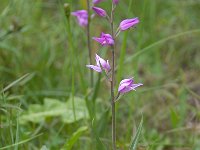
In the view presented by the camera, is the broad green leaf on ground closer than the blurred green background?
No

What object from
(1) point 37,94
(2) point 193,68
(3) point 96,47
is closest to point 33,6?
(3) point 96,47

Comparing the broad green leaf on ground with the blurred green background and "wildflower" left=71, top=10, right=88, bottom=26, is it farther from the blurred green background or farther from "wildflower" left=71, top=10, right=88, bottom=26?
"wildflower" left=71, top=10, right=88, bottom=26

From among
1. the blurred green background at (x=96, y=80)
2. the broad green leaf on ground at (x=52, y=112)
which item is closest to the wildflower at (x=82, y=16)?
the blurred green background at (x=96, y=80)

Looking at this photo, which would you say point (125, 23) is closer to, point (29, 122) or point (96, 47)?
point (29, 122)

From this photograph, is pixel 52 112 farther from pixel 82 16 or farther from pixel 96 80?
pixel 82 16

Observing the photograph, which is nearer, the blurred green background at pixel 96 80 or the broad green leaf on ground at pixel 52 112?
the blurred green background at pixel 96 80

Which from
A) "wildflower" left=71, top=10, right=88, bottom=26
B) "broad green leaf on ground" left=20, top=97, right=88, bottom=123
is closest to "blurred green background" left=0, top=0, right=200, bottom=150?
"broad green leaf on ground" left=20, top=97, right=88, bottom=123

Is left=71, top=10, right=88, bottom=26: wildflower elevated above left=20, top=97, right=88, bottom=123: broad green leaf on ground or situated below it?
above

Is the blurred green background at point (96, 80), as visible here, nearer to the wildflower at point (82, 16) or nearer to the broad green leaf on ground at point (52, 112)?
the broad green leaf on ground at point (52, 112)
